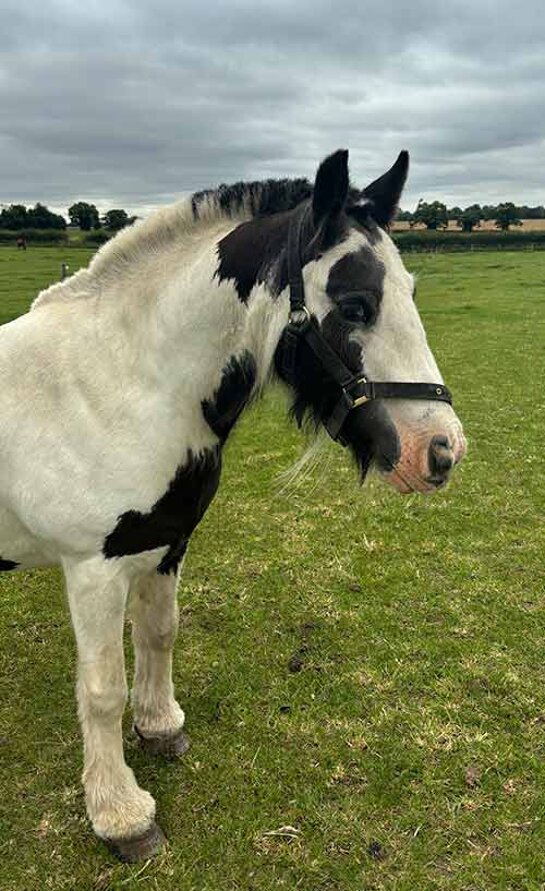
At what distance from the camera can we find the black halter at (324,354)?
2051mm

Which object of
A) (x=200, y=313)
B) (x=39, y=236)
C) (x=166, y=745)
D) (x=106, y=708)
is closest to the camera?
(x=200, y=313)

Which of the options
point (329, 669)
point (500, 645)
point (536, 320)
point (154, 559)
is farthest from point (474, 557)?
point (536, 320)

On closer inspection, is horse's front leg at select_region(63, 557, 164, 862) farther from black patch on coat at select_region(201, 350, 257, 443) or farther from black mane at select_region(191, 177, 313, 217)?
black mane at select_region(191, 177, 313, 217)

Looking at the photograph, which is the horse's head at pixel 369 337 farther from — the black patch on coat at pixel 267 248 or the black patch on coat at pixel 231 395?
the black patch on coat at pixel 231 395

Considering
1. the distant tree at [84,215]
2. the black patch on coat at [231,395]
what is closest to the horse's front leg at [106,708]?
the black patch on coat at [231,395]

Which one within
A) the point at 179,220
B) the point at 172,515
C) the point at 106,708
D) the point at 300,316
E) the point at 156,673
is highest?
the point at 179,220

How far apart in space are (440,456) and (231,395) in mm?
778

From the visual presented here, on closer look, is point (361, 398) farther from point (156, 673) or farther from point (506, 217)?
point (506, 217)

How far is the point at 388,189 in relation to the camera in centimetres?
226

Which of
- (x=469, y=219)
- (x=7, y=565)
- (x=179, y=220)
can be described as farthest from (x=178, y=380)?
(x=469, y=219)

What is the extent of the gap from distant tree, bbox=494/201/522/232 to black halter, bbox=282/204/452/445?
2572 inches

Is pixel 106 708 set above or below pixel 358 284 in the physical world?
below

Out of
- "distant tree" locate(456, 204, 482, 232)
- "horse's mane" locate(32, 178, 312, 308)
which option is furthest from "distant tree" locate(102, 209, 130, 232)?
"distant tree" locate(456, 204, 482, 232)

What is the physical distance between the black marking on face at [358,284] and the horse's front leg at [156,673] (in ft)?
5.18
